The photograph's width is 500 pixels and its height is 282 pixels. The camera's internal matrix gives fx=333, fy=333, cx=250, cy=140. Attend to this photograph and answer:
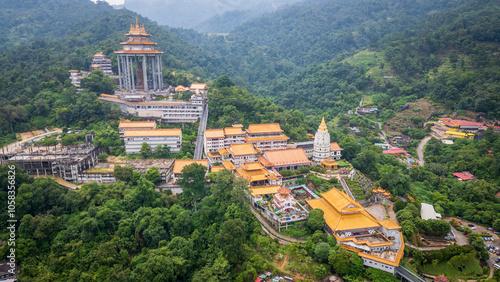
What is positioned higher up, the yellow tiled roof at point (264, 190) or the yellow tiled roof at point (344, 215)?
the yellow tiled roof at point (264, 190)

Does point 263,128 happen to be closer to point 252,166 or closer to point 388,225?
point 252,166

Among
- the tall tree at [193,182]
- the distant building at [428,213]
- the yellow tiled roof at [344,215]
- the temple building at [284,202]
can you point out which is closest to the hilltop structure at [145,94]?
the tall tree at [193,182]

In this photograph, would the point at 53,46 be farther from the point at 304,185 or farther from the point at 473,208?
the point at 473,208

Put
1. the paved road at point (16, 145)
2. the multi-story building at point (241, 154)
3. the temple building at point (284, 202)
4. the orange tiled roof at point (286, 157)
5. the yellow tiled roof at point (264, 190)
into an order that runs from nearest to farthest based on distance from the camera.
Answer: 1. the temple building at point (284, 202)
2. the yellow tiled roof at point (264, 190)
3. the paved road at point (16, 145)
4. the orange tiled roof at point (286, 157)
5. the multi-story building at point (241, 154)

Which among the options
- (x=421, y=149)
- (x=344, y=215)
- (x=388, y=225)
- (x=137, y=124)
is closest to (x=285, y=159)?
(x=344, y=215)

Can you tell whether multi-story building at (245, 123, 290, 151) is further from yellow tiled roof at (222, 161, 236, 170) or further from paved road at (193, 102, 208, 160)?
paved road at (193, 102, 208, 160)

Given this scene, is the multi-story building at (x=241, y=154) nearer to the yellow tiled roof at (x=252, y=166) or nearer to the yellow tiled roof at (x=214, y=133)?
the yellow tiled roof at (x=252, y=166)

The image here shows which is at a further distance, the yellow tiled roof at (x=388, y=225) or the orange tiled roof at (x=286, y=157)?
the orange tiled roof at (x=286, y=157)
